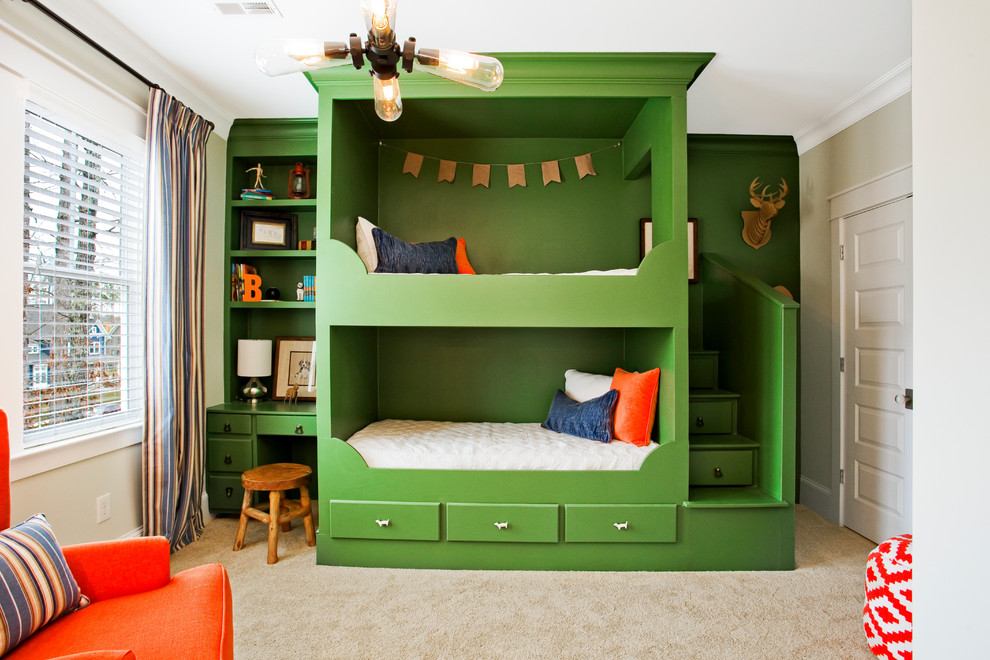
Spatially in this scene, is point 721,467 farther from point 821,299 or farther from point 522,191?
point 522,191

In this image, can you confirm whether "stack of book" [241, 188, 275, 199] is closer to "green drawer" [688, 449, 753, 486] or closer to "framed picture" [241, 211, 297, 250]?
"framed picture" [241, 211, 297, 250]

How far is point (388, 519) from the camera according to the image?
2.50m

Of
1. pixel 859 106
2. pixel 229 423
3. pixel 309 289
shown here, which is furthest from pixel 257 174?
pixel 859 106

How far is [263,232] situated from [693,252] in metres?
2.92

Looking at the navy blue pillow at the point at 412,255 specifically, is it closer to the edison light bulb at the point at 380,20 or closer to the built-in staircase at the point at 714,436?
the edison light bulb at the point at 380,20

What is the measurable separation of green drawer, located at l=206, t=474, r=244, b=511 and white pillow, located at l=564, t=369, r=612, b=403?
2105mm

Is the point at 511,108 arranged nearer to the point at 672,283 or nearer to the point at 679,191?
the point at 679,191

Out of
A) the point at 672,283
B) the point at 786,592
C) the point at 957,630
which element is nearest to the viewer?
the point at 957,630

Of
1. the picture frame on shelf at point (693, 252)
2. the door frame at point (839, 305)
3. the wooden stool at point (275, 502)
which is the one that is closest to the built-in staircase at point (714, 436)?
the picture frame on shelf at point (693, 252)

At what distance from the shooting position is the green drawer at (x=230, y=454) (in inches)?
119

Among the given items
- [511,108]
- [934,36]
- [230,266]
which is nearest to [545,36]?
[511,108]

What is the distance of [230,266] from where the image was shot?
332 centimetres

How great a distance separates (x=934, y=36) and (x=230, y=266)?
11.6ft

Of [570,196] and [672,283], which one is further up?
[570,196]
